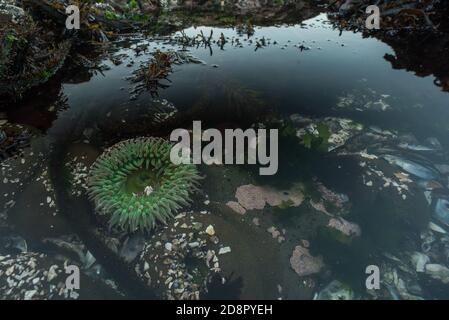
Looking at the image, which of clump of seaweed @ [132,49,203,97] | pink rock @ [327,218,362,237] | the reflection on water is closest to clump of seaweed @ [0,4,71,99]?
the reflection on water

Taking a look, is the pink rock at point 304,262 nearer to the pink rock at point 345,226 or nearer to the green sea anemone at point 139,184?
the pink rock at point 345,226

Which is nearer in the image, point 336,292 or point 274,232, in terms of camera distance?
point 336,292

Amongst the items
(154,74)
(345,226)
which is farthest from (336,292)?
(154,74)

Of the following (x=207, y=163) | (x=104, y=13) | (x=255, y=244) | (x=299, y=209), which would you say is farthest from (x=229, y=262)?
(x=104, y=13)

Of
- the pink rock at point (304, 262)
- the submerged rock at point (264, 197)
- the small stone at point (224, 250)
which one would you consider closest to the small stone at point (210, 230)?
the small stone at point (224, 250)

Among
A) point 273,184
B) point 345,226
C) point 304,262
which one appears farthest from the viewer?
point 273,184

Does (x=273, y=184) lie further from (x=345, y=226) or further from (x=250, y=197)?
(x=345, y=226)

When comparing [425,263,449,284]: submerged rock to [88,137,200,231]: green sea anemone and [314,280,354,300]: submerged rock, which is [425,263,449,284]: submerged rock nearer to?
[314,280,354,300]: submerged rock
